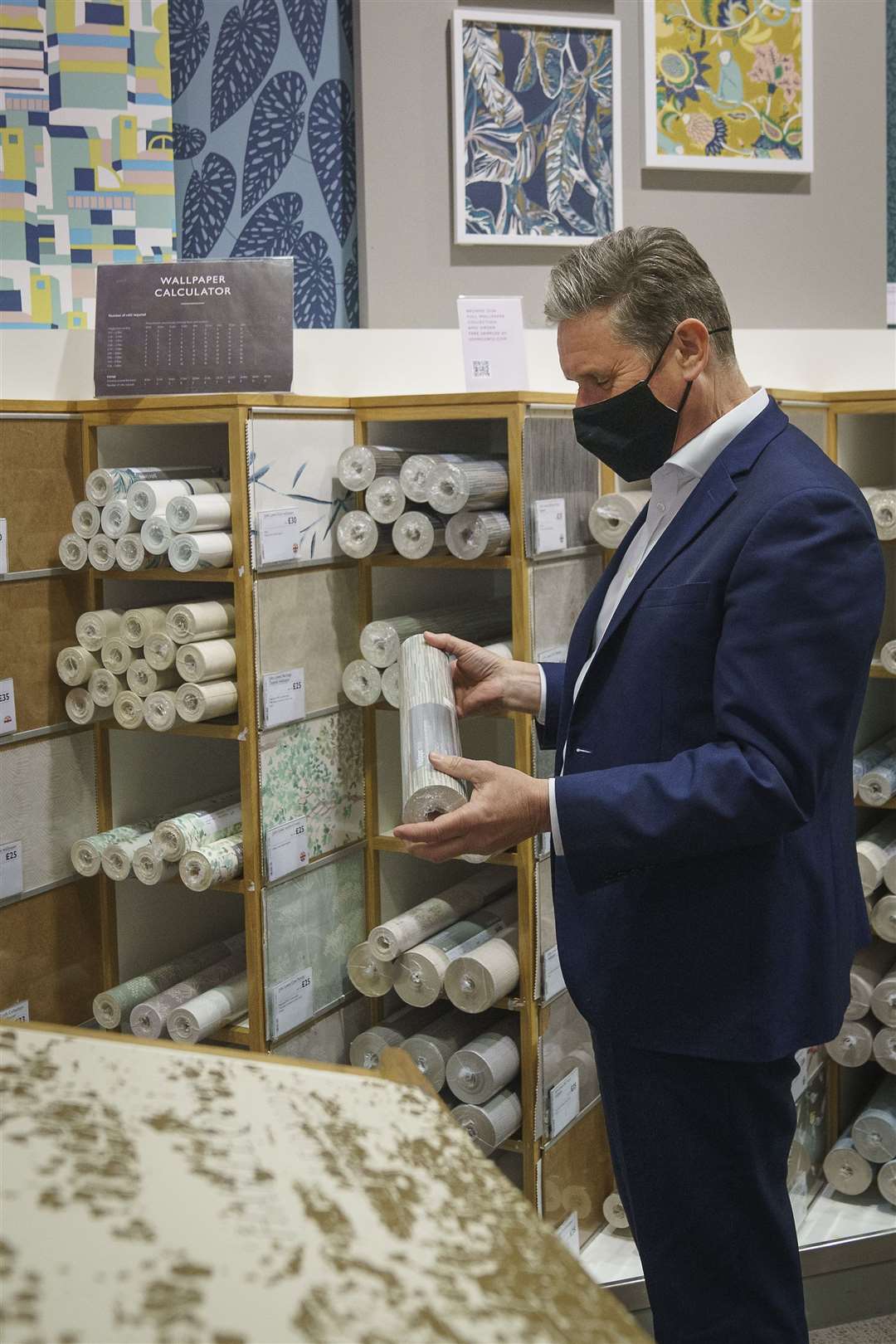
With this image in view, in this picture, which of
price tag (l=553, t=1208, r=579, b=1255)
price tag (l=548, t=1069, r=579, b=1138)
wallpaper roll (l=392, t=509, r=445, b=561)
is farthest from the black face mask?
price tag (l=553, t=1208, r=579, b=1255)

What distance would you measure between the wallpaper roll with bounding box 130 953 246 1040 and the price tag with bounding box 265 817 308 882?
0.34 m

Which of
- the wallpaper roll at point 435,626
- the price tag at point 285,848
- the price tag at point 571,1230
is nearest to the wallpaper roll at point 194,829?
the price tag at point 285,848

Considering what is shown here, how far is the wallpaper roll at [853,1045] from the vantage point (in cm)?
301

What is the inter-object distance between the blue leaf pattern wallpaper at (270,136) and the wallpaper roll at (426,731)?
152 cm

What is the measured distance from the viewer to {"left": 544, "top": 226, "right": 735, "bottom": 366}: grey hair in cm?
177

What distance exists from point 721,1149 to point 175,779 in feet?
5.49

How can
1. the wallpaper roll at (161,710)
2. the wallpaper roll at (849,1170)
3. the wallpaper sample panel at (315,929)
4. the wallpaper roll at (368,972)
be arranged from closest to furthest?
the wallpaper roll at (161,710) < the wallpaper sample panel at (315,929) < the wallpaper roll at (368,972) < the wallpaper roll at (849,1170)

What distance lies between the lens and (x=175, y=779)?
3.06m

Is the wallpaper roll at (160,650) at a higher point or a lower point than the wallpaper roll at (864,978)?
higher

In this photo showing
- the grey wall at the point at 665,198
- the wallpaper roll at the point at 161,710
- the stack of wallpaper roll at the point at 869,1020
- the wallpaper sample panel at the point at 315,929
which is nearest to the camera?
the wallpaper roll at the point at 161,710

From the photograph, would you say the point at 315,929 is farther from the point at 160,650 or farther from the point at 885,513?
the point at 885,513

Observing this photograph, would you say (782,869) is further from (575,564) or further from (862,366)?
(862,366)

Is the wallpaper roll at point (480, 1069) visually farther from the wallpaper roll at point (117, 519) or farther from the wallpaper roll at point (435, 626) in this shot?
the wallpaper roll at point (117, 519)

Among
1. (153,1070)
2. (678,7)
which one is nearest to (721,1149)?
(153,1070)
